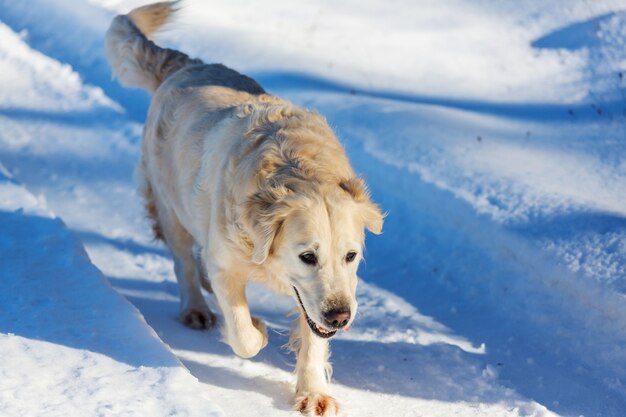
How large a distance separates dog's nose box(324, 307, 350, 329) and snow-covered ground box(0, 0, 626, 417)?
583 mm

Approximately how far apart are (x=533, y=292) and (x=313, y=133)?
6.76 ft

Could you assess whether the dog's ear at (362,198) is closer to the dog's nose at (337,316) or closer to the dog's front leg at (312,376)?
the dog's nose at (337,316)

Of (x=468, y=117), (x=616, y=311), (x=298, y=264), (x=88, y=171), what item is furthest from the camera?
(x=468, y=117)

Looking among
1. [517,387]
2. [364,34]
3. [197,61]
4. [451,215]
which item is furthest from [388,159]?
[364,34]

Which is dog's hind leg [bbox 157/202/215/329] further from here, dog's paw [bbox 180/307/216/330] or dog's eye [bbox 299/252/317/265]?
dog's eye [bbox 299/252/317/265]

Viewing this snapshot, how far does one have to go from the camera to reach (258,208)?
3.74m

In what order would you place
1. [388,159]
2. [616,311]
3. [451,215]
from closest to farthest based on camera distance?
[616,311], [451,215], [388,159]

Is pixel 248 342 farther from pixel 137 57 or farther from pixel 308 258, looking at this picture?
pixel 137 57

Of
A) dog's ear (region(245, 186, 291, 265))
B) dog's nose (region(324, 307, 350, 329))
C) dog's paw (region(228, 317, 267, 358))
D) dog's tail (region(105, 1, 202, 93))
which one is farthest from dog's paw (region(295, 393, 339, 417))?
→ dog's tail (region(105, 1, 202, 93))

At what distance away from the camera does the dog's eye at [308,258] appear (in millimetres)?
3672

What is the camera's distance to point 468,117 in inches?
319

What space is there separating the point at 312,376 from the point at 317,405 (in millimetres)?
177

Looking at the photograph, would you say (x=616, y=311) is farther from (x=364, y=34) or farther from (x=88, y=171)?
(x=364, y=34)

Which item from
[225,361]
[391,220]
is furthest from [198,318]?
[391,220]
